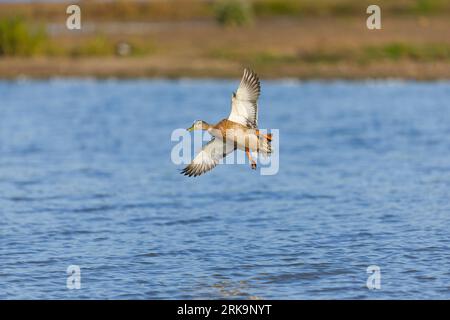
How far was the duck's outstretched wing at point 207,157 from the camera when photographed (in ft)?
50.3

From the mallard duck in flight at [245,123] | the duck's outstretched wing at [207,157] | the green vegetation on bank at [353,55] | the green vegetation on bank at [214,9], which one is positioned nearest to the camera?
the mallard duck in flight at [245,123]

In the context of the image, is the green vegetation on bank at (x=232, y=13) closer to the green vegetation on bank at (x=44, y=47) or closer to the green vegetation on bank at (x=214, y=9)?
the green vegetation on bank at (x=214, y=9)

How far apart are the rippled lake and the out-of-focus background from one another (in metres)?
9.34

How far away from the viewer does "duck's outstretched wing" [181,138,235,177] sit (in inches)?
603

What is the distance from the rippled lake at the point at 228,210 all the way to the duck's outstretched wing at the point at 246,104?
2220mm

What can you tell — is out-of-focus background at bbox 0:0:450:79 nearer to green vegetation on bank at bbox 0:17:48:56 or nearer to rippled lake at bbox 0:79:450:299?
green vegetation on bank at bbox 0:17:48:56

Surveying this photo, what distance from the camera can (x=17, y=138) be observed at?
30.8 metres

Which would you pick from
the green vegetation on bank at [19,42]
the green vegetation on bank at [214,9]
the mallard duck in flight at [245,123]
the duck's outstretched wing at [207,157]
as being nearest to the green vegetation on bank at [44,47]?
the green vegetation on bank at [19,42]

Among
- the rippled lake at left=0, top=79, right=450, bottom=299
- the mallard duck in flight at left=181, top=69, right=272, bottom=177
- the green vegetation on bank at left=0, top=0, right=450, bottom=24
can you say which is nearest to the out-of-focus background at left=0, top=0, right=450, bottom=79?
the green vegetation on bank at left=0, top=0, right=450, bottom=24

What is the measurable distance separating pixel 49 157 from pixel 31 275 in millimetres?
12787

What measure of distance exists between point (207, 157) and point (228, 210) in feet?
13.5

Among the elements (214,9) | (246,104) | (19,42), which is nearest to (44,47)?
(19,42)

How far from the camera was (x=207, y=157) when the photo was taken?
15484mm

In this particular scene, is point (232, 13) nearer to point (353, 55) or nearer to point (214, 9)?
point (214, 9)
